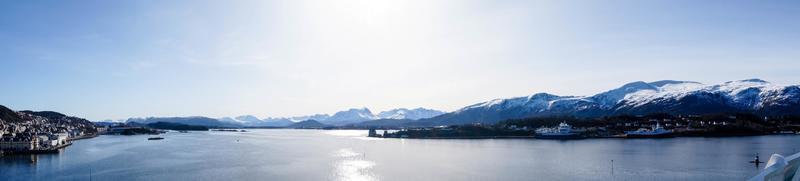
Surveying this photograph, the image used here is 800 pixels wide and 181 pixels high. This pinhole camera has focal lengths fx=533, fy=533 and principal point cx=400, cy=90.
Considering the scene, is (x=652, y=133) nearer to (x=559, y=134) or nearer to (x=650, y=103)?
(x=559, y=134)

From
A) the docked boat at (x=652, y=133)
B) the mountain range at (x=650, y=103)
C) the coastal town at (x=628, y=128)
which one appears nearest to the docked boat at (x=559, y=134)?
the coastal town at (x=628, y=128)

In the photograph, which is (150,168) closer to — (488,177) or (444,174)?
(444,174)

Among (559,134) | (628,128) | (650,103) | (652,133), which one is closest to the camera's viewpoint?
(652,133)

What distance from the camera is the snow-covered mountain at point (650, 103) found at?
96.4m

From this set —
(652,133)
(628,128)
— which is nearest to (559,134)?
(652,133)

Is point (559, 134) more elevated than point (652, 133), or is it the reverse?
point (652, 133)

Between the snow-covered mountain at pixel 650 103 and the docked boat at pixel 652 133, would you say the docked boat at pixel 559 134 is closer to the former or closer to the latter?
the docked boat at pixel 652 133

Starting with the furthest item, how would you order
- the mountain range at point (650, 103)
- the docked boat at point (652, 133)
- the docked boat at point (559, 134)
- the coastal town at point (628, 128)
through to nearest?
1. the mountain range at point (650, 103)
2. the docked boat at point (559, 134)
3. the coastal town at point (628, 128)
4. the docked boat at point (652, 133)

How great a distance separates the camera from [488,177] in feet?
73.0

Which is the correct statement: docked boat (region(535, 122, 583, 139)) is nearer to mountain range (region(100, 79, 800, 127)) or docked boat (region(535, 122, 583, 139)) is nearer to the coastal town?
the coastal town

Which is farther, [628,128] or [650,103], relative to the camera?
[650,103]

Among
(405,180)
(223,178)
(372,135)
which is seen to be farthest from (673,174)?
(372,135)

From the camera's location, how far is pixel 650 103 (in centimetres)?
10712

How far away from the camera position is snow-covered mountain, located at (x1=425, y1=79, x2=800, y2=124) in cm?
9644
